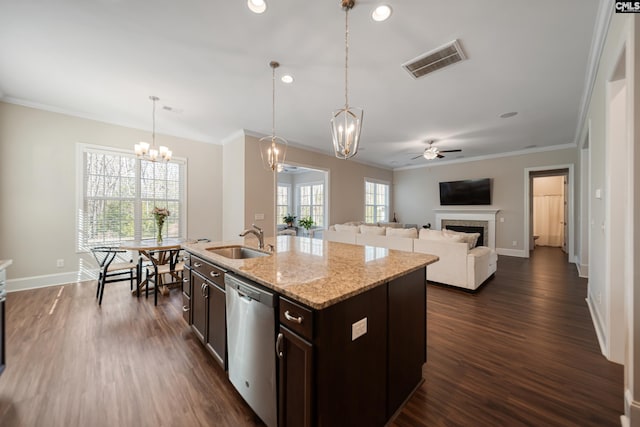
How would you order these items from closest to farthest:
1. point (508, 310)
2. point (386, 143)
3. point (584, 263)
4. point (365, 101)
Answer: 1. point (508, 310)
2. point (365, 101)
3. point (584, 263)
4. point (386, 143)

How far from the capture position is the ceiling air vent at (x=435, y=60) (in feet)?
8.14

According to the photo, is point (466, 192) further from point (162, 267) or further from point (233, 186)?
point (162, 267)

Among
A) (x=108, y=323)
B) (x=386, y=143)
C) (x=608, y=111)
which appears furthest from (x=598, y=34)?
(x=108, y=323)

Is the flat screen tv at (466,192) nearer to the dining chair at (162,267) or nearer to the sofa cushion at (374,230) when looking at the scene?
the sofa cushion at (374,230)

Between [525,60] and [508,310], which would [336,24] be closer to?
[525,60]

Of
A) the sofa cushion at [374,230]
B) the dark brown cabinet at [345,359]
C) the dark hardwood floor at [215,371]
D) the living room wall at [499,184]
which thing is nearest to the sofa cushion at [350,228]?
the sofa cushion at [374,230]

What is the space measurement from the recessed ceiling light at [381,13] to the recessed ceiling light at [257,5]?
2.92 ft

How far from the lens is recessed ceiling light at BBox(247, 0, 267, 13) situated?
6.27ft

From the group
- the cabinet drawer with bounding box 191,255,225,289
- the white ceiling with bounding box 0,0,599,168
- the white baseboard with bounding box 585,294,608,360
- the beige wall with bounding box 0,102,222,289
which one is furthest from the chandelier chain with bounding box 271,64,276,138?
the white baseboard with bounding box 585,294,608,360

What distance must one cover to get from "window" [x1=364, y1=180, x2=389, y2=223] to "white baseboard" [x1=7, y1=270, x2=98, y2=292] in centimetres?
688

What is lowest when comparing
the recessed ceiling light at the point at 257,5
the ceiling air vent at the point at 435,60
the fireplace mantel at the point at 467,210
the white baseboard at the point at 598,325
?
the white baseboard at the point at 598,325

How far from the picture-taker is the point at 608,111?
2.05m

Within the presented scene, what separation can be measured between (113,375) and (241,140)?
4.32m

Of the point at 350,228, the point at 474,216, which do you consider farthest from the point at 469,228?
the point at 350,228
